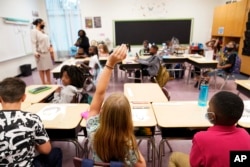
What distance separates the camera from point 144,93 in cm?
236

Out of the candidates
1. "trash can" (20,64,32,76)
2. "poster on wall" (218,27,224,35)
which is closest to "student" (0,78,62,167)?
"trash can" (20,64,32,76)

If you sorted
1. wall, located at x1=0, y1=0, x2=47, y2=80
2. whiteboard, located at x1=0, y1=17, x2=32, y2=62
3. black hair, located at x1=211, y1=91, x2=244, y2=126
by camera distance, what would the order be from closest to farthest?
1. black hair, located at x1=211, y1=91, x2=244, y2=126
2. whiteboard, located at x1=0, y1=17, x2=32, y2=62
3. wall, located at x1=0, y1=0, x2=47, y2=80

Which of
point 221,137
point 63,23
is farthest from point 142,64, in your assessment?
point 63,23

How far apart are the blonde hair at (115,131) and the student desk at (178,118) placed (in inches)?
25.4

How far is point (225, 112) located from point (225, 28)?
21.0 ft

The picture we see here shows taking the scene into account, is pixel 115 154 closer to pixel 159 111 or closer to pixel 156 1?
pixel 159 111

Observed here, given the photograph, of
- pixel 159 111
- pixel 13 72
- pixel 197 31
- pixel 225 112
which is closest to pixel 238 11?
pixel 197 31

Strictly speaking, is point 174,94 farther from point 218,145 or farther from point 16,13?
point 16,13

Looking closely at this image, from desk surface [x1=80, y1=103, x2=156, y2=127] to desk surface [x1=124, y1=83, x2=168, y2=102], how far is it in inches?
7.8

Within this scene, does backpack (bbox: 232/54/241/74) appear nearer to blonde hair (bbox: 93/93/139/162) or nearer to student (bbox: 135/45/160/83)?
student (bbox: 135/45/160/83)

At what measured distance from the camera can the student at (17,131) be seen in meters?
1.07

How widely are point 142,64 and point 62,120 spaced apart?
3.07 metres


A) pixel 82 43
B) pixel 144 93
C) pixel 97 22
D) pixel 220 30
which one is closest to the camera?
pixel 144 93

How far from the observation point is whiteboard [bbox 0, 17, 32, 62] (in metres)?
5.16
